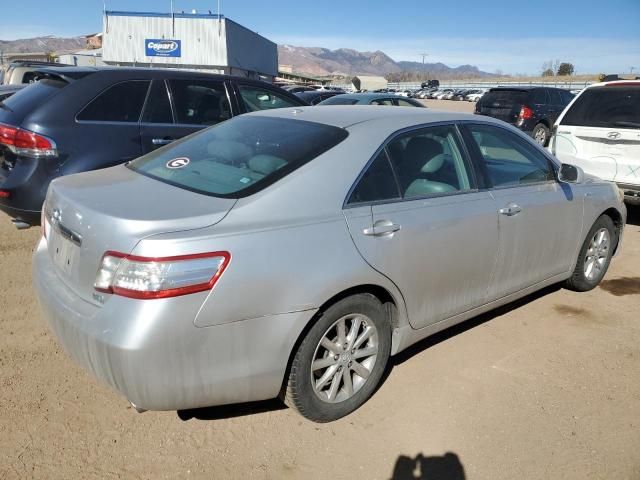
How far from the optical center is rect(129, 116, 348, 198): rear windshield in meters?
2.65

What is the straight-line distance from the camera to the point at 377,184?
2.86 meters

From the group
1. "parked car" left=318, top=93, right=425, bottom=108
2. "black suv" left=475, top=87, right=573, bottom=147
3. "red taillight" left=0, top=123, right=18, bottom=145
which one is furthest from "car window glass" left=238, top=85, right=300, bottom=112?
"black suv" left=475, top=87, right=573, bottom=147

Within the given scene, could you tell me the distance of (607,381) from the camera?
10.8ft

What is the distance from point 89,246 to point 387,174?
1.55 meters

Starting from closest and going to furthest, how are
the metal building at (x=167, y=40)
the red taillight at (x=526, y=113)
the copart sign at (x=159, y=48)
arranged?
the red taillight at (x=526, y=113)
the metal building at (x=167, y=40)
the copart sign at (x=159, y=48)

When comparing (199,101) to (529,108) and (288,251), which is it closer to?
(288,251)

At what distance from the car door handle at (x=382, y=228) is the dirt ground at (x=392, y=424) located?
3.25ft

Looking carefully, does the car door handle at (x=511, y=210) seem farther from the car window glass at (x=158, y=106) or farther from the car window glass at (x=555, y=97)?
the car window glass at (x=555, y=97)

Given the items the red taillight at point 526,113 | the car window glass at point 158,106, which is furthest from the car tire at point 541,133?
the car window glass at point 158,106

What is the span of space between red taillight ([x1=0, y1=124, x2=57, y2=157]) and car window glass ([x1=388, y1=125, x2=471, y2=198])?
116 inches

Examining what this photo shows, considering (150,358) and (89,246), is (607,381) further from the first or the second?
→ (89,246)

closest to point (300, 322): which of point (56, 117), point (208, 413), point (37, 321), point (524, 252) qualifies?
point (208, 413)

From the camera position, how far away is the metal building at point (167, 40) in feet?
143

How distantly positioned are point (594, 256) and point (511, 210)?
1.62 metres
